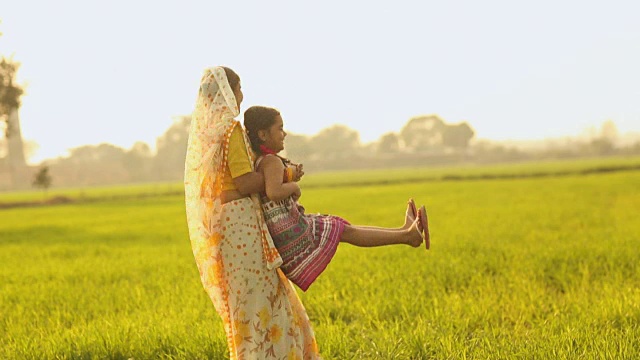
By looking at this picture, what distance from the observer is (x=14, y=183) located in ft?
344

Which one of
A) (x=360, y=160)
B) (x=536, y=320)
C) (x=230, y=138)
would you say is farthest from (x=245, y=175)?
(x=360, y=160)

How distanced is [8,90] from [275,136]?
86.3 feet

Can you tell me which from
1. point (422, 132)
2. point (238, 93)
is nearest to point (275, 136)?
point (238, 93)

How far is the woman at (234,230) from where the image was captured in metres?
2.89

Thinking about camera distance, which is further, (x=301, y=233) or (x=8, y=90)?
(x=8, y=90)

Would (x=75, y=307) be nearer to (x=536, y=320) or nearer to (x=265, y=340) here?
(x=265, y=340)

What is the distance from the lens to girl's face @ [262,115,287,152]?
2.88 m

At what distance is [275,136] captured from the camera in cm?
288

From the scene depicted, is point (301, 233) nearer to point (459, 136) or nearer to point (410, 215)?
point (410, 215)

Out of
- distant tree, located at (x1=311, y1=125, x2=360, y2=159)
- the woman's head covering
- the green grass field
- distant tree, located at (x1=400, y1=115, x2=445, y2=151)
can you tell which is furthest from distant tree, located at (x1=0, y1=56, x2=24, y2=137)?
distant tree, located at (x1=400, y1=115, x2=445, y2=151)

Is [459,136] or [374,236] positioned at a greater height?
[459,136]

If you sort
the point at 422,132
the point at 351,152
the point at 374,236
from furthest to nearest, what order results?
1. the point at 422,132
2. the point at 351,152
3. the point at 374,236

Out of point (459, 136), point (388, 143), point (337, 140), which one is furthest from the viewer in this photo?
point (337, 140)

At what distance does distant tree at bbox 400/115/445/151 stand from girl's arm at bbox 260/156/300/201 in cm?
13763
